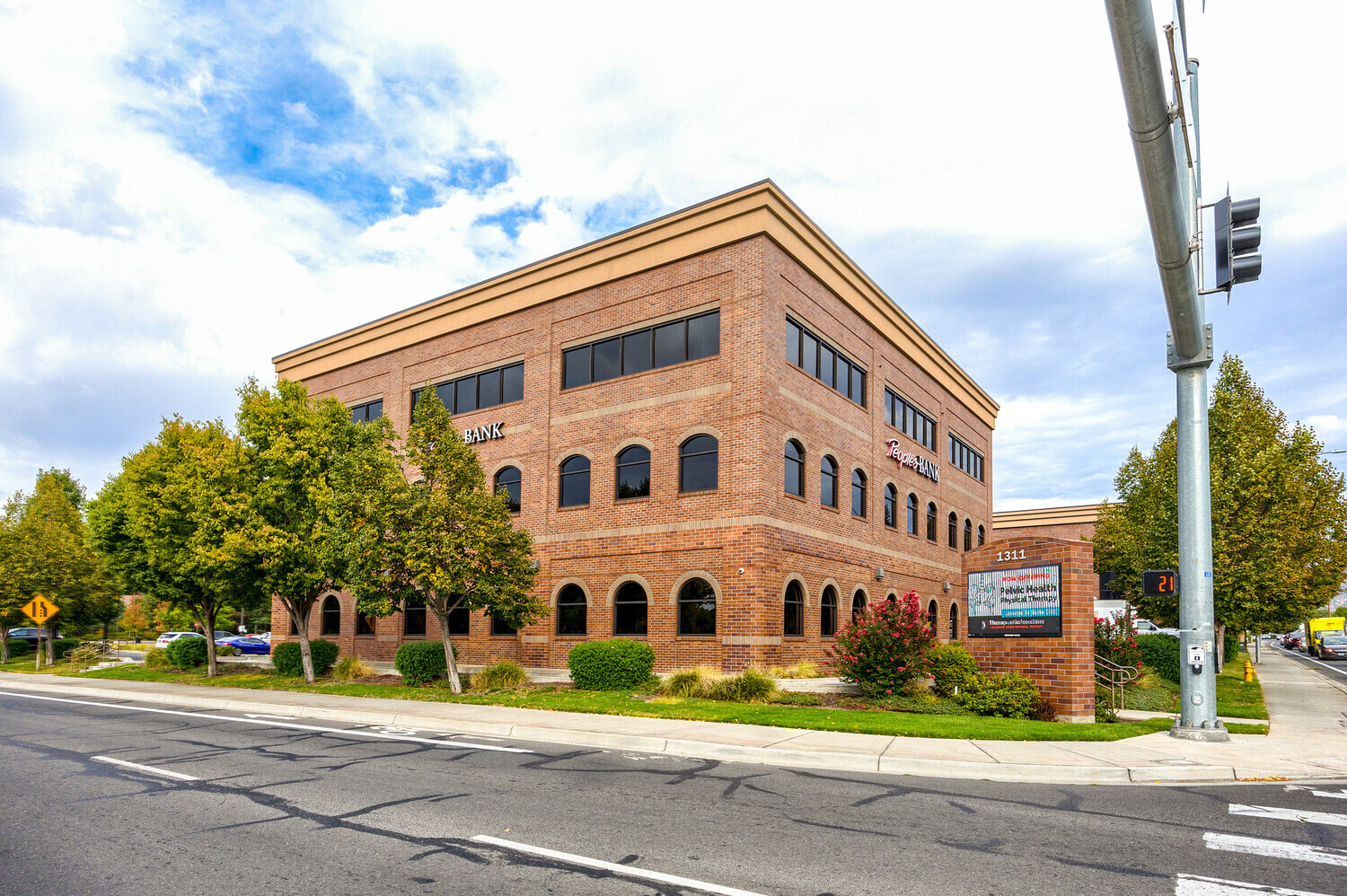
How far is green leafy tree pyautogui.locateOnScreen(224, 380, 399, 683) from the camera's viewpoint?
79.6 feet

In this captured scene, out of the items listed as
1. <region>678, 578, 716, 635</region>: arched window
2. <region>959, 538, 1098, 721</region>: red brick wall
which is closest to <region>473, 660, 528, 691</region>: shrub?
<region>678, 578, 716, 635</region>: arched window

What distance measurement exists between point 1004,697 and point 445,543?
1227 centimetres

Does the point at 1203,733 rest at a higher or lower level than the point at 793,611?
lower

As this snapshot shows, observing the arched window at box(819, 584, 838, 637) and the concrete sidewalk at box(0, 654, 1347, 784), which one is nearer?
the concrete sidewalk at box(0, 654, 1347, 784)

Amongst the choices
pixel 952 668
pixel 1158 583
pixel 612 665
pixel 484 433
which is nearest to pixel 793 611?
pixel 612 665

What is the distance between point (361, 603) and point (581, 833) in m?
15.3

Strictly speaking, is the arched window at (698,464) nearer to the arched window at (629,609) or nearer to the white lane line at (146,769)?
the arched window at (629,609)

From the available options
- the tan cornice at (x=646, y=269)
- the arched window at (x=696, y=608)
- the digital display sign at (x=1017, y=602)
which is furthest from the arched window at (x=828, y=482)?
the digital display sign at (x=1017, y=602)

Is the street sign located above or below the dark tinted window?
below

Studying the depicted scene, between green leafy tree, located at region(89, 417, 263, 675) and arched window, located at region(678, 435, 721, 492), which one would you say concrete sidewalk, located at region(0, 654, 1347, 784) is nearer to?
arched window, located at region(678, 435, 721, 492)

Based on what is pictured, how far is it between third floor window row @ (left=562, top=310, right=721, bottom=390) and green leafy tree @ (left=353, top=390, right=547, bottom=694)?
5435 millimetres

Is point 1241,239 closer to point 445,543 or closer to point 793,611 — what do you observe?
point 793,611

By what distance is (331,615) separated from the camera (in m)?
32.8

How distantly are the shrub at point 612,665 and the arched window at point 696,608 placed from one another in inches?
53.6
